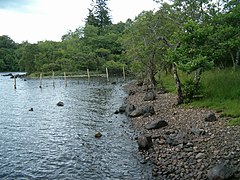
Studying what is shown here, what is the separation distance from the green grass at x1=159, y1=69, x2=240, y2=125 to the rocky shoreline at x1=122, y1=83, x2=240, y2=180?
0.67m

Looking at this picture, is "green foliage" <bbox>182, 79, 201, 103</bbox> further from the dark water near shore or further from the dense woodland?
the dark water near shore

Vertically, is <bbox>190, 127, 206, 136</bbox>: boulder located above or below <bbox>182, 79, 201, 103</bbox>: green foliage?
below

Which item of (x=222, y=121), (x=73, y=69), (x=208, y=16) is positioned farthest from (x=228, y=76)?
(x=73, y=69)

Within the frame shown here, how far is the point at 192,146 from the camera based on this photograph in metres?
11.4

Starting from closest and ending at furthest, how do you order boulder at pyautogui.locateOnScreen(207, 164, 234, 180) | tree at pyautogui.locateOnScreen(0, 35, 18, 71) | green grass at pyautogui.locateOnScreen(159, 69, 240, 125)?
boulder at pyautogui.locateOnScreen(207, 164, 234, 180), green grass at pyautogui.locateOnScreen(159, 69, 240, 125), tree at pyautogui.locateOnScreen(0, 35, 18, 71)

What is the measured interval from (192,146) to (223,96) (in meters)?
7.25

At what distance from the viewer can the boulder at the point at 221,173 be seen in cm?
818

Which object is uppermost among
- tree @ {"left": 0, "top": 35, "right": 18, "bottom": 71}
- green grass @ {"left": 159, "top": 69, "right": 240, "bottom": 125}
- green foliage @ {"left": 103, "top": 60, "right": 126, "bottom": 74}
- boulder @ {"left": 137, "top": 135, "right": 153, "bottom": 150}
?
tree @ {"left": 0, "top": 35, "right": 18, "bottom": 71}

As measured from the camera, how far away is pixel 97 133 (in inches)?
635

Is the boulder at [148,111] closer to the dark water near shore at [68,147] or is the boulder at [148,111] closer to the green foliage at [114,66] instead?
the dark water near shore at [68,147]

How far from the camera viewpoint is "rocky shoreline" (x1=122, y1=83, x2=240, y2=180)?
30.3 ft

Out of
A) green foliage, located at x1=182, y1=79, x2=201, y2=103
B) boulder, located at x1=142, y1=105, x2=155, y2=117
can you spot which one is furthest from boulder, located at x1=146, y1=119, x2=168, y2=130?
green foliage, located at x1=182, y1=79, x2=201, y2=103

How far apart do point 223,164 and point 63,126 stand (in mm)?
13077

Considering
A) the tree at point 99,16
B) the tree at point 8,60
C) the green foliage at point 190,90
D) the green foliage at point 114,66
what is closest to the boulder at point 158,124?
the green foliage at point 190,90
